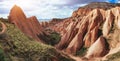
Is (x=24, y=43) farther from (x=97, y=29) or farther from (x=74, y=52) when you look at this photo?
(x=97, y=29)

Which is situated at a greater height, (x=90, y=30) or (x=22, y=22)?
(x=22, y=22)

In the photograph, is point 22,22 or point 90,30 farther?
point 90,30

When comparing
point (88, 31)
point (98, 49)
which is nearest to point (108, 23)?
point (88, 31)

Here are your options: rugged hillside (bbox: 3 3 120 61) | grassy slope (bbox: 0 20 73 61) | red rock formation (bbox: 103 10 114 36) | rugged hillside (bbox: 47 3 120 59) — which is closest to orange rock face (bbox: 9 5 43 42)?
rugged hillside (bbox: 3 3 120 61)

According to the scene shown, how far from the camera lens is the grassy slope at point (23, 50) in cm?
5816

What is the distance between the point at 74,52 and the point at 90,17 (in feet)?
43.3

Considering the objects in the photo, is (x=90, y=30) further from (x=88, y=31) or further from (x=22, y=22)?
(x=22, y=22)

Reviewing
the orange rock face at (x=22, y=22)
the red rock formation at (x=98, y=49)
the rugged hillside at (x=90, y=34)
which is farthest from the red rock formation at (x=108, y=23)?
the orange rock face at (x=22, y=22)

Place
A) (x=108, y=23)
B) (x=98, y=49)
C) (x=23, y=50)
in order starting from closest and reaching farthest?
(x=23, y=50) → (x=98, y=49) → (x=108, y=23)

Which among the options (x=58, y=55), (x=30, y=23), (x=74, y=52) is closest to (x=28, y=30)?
(x=30, y=23)

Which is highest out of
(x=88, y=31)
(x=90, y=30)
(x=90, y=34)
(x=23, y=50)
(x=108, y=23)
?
(x=108, y=23)

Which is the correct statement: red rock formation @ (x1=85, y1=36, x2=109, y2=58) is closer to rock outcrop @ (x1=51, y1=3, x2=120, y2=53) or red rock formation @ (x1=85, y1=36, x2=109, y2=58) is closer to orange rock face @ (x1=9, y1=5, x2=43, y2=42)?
rock outcrop @ (x1=51, y1=3, x2=120, y2=53)

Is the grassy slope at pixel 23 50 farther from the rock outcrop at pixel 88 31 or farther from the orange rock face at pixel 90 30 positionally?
the orange rock face at pixel 90 30

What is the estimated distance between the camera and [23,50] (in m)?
61.2
